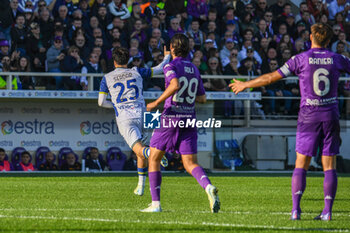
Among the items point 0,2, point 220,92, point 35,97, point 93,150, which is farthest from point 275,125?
point 0,2

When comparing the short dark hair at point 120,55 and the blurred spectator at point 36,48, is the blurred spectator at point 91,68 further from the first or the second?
the short dark hair at point 120,55

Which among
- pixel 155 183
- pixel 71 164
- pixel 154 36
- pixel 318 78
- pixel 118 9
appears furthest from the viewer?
pixel 118 9

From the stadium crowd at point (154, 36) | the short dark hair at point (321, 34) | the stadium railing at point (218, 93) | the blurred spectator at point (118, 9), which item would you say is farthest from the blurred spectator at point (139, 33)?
the short dark hair at point (321, 34)

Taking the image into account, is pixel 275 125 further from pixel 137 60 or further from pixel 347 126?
pixel 137 60

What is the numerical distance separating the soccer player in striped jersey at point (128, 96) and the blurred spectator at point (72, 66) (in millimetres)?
9414

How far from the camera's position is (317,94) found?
787 centimetres

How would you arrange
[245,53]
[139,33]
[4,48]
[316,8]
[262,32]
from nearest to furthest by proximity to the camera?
[4,48], [139,33], [245,53], [262,32], [316,8]

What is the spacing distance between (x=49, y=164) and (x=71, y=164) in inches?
23.6

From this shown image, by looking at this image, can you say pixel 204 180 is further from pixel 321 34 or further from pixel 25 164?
pixel 25 164

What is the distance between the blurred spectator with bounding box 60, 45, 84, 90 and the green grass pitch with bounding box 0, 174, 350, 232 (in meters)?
5.49

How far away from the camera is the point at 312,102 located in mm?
7883

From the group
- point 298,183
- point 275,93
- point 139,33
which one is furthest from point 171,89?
point 275,93

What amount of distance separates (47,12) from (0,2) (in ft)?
4.47

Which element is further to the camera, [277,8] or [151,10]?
[277,8]
